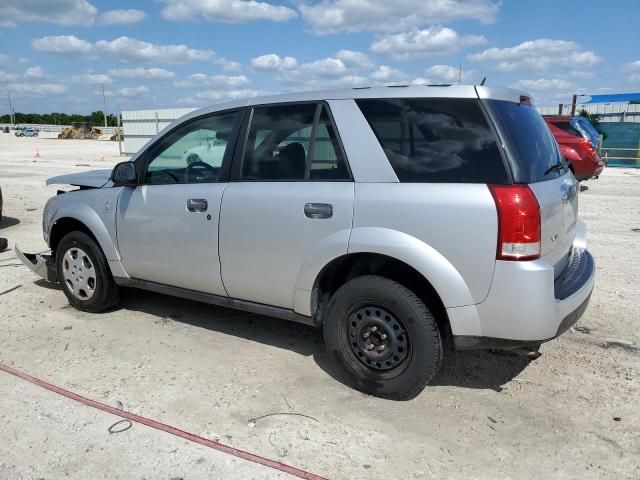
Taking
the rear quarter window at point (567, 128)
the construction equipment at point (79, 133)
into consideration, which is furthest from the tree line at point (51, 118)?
the rear quarter window at point (567, 128)

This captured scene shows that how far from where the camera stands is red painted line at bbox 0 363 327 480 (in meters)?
2.83

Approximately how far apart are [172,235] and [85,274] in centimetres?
126

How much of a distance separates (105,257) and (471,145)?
3.33 m

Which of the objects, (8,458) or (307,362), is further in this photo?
(307,362)

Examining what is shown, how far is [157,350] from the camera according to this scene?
4.34 meters

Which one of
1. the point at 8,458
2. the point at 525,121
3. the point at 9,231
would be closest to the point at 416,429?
the point at 525,121

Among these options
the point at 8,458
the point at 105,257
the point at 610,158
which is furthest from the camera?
the point at 610,158

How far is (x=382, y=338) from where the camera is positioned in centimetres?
346

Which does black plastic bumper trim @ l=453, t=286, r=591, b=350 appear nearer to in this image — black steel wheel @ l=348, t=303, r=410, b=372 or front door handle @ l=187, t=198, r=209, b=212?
black steel wheel @ l=348, t=303, r=410, b=372

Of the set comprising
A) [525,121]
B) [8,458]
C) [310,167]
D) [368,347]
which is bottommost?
[8,458]

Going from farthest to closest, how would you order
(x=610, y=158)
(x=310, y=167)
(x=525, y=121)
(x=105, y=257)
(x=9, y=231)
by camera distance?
(x=610, y=158) < (x=9, y=231) < (x=105, y=257) < (x=310, y=167) < (x=525, y=121)

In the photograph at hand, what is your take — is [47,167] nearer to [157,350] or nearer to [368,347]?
[157,350]

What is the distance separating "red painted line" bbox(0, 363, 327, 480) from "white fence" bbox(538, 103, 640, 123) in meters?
25.1

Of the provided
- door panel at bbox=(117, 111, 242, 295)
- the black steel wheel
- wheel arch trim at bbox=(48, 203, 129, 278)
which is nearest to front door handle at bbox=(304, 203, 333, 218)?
the black steel wheel
